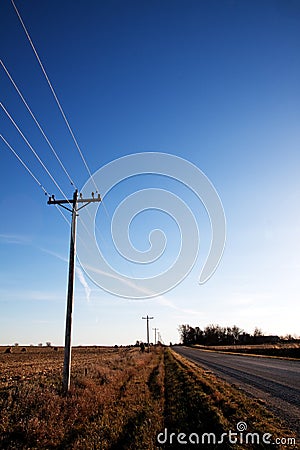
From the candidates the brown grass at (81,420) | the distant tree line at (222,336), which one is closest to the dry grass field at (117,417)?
the brown grass at (81,420)

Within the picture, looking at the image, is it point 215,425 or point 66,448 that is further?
point 215,425

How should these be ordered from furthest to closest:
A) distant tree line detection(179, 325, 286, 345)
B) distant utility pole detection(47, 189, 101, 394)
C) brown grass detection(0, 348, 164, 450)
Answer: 1. distant tree line detection(179, 325, 286, 345)
2. distant utility pole detection(47, 189, 101, 394)
3. brown grass detection(0, 348, 164, 450)

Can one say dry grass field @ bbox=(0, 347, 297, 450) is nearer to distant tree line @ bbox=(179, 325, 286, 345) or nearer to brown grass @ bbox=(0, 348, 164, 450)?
brown grass @ bbox=(0, 348, 164, 450)

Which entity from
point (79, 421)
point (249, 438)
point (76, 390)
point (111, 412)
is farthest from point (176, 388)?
point (249, 438)

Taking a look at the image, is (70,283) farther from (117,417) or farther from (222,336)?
(222,336)

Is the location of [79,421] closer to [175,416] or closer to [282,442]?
[175,416]

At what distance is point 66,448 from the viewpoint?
700 cm

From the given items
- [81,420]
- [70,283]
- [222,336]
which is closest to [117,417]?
[81,420]

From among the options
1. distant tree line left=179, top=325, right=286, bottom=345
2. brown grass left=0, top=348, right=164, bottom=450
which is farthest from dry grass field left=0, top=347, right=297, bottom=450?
distant tree line left=179, top=325, right=286, bottom=345

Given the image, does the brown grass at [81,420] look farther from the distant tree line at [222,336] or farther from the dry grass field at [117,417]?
the distant tree line at [222,336]

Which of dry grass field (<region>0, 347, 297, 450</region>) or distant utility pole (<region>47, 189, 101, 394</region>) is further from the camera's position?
distant utility pole (<region>47, 189, 101, 394</region>)

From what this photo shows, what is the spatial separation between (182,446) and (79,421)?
10.5 ft

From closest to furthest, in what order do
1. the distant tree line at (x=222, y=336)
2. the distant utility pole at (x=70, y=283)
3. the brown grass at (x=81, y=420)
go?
1. the brown grass at (x=81, y=420)
2. the distant utility pole at (x=70, y=283)
3. the distant tree line at (x=222, y=336)

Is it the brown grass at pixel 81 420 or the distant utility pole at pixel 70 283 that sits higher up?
the distant utility pole at pixel 70 283
